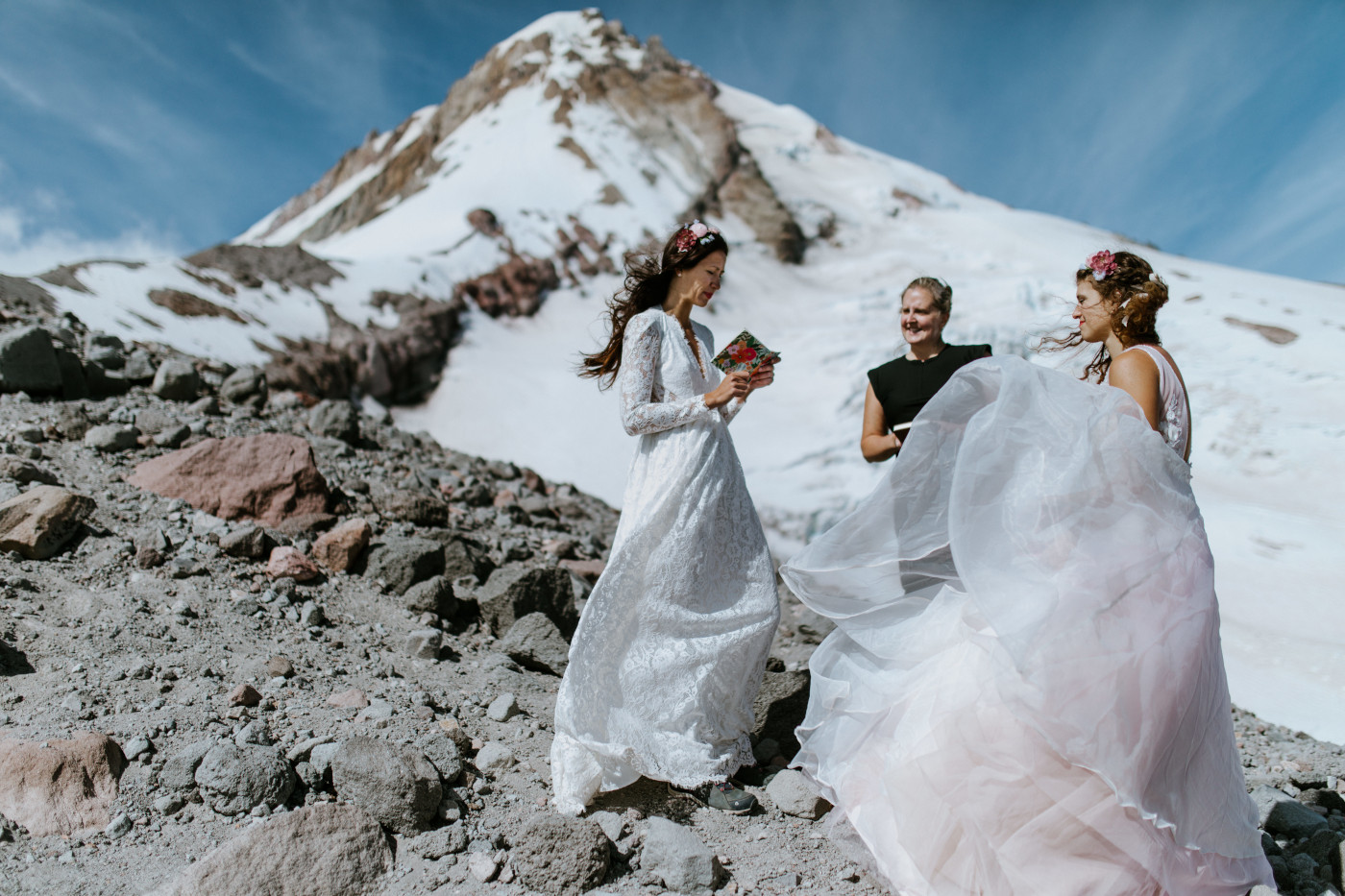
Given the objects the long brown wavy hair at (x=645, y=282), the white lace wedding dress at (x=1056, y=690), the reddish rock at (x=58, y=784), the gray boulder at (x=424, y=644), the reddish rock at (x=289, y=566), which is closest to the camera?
the white lace wedding dress at (x=1056, y=690)

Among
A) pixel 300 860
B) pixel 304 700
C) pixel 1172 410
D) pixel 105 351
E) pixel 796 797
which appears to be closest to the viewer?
pixel 300 860

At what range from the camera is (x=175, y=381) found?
14.5 feet

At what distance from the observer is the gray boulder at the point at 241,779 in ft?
6.32

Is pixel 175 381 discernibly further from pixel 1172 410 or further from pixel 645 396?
pixel 1172 410

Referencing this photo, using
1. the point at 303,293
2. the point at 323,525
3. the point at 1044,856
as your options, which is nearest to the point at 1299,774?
the point at 1044,856

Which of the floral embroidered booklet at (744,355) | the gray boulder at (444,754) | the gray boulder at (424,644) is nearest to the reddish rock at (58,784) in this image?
the gray boulder at (444,754)

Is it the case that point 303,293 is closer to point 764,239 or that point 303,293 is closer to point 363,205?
point 764,239

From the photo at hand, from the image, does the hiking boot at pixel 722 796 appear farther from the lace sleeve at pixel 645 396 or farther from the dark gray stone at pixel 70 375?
the dark gray stone at pixel 70 375

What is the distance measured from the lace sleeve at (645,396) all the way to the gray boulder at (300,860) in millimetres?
1283

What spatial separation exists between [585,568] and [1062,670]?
9.25 feet

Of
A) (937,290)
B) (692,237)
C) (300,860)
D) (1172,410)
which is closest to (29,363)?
(300,860)

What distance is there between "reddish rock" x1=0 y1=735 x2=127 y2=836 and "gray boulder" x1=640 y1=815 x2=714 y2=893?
1.37m

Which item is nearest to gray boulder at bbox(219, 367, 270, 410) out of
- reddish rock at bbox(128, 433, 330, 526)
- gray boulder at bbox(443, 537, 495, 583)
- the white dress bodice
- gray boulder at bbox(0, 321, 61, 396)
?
gray boulder at bbox(0, 321, 61, 396)

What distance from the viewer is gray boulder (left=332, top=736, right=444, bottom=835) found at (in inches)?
76.5
